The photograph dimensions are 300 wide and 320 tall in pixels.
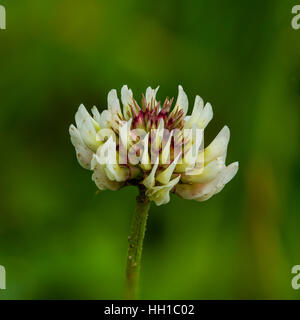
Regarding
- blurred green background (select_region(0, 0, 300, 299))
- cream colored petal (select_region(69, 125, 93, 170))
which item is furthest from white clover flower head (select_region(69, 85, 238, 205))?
blurred green background (select_region(0, 0, 300, 299))

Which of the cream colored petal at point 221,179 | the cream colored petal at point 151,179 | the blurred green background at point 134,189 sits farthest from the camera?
the blurred green background at point 134,189

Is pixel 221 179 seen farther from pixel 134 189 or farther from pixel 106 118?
pixel 134 189

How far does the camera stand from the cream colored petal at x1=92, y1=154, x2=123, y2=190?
4.27 ft

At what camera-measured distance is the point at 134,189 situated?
2297 millimetres

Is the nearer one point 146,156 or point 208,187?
point 146,156

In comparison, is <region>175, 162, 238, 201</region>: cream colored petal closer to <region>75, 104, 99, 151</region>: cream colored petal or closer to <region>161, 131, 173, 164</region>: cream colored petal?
<region>161, 131, 173, 164</region>: cream colored petal

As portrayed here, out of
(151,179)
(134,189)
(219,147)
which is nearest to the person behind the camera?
(151,179)

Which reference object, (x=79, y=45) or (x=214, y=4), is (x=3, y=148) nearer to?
(x=79, y=45)

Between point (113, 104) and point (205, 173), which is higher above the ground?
point (113, 104)

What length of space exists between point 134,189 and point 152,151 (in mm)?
1014

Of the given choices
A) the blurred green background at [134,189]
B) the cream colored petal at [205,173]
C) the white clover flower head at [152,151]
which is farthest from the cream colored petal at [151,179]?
the blurred green background at [134,189]

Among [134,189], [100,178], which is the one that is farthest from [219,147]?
[134,189]

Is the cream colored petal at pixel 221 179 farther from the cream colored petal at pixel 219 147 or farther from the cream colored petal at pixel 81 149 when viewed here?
the cream colored petal at pixel 81 149

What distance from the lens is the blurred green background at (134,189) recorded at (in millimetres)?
2074
